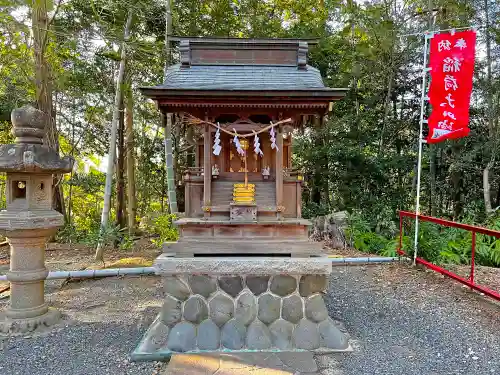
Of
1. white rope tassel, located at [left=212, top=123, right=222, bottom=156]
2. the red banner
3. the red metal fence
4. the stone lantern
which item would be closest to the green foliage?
the stone lantern

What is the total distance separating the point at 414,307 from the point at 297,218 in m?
2.29

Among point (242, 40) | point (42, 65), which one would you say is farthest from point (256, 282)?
point (42, 65)

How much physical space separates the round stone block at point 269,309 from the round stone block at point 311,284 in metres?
0.30

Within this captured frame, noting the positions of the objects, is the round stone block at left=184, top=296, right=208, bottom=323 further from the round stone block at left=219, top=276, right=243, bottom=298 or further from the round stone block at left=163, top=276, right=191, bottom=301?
the round stone block at left=219, top=276, right=243, bottom=298

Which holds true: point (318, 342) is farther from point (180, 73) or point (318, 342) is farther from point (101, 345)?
point (180, 73)

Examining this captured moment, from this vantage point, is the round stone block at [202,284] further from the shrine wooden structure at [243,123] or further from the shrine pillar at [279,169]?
the shrine pillar at [279,169]

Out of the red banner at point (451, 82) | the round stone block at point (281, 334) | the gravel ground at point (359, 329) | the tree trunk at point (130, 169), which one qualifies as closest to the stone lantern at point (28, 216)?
the gravel ground at point (359, 329)

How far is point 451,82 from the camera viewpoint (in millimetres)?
5395

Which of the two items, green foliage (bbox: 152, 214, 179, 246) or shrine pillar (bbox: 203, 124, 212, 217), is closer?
shrine pillar (bbox: 203, 124, 212, 217)

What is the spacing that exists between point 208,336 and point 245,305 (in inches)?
19.7

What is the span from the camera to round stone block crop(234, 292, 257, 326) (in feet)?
10.9

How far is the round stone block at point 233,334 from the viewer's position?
322cm

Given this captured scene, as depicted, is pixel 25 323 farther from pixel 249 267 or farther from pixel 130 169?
pixel 130 169

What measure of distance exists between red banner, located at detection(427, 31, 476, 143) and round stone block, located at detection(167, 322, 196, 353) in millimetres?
5268
